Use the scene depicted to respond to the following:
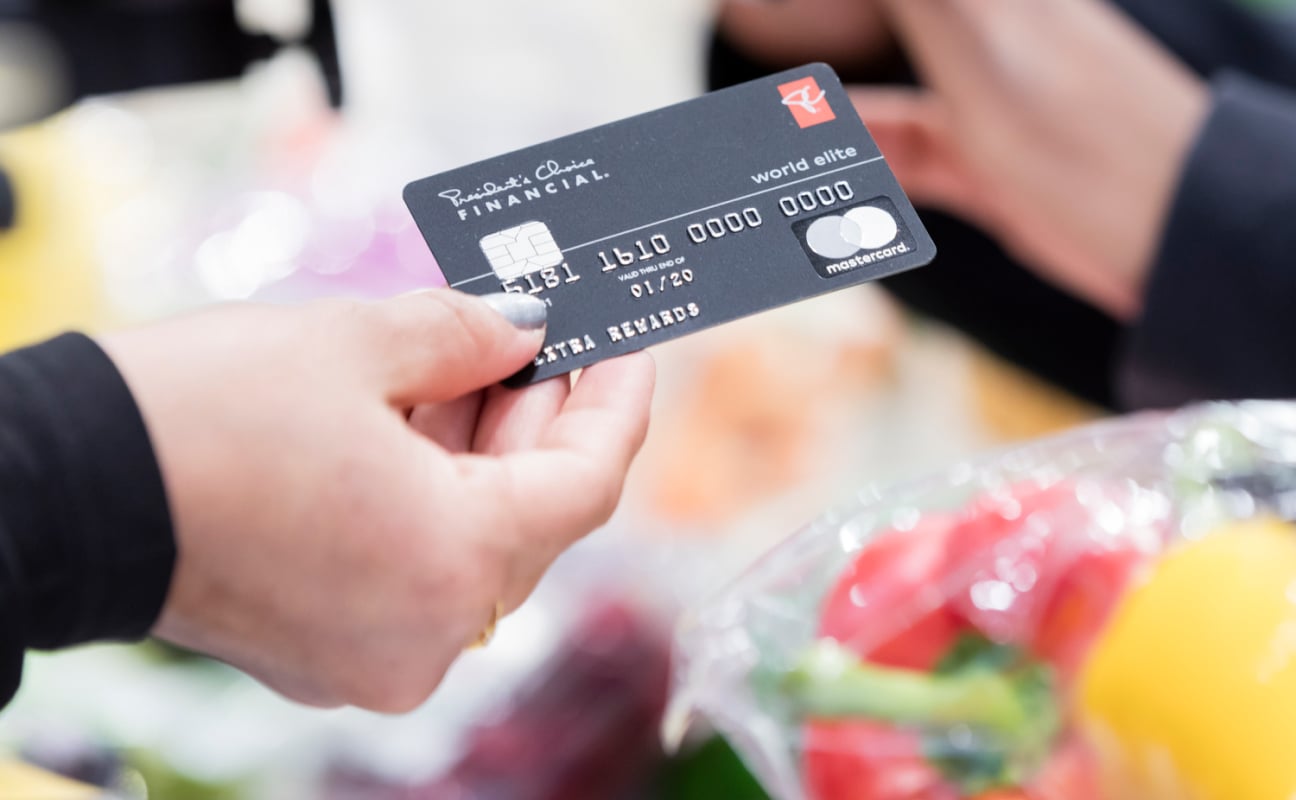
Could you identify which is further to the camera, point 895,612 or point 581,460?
point 895,612

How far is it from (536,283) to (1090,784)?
28cm

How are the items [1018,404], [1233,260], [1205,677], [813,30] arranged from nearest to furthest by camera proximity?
[1205,677]
[1233,260]
[813,30]
[1018,404]

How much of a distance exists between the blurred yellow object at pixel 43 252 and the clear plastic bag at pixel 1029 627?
0.57m

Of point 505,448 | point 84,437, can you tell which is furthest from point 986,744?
point 84,437

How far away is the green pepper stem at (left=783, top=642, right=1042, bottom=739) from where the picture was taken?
19.0 inches

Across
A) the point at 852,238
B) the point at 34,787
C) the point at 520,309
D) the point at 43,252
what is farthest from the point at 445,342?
the point at 43,252

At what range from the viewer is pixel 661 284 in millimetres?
405

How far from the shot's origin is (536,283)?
405 millimetres

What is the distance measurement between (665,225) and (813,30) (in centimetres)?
43

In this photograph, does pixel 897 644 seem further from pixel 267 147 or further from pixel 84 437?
pixel 267 147

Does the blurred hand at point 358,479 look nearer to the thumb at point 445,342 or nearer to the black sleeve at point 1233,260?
the thumb at point 445,342

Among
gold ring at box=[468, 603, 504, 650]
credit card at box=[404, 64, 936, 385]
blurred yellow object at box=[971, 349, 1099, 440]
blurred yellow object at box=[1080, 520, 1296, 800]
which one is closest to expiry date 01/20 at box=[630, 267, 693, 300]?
credit card at box=[404, 64, 936, 385]

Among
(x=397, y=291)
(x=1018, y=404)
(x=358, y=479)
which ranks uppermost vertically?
(x=358, y=479)

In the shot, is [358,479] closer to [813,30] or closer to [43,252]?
[813,30]
